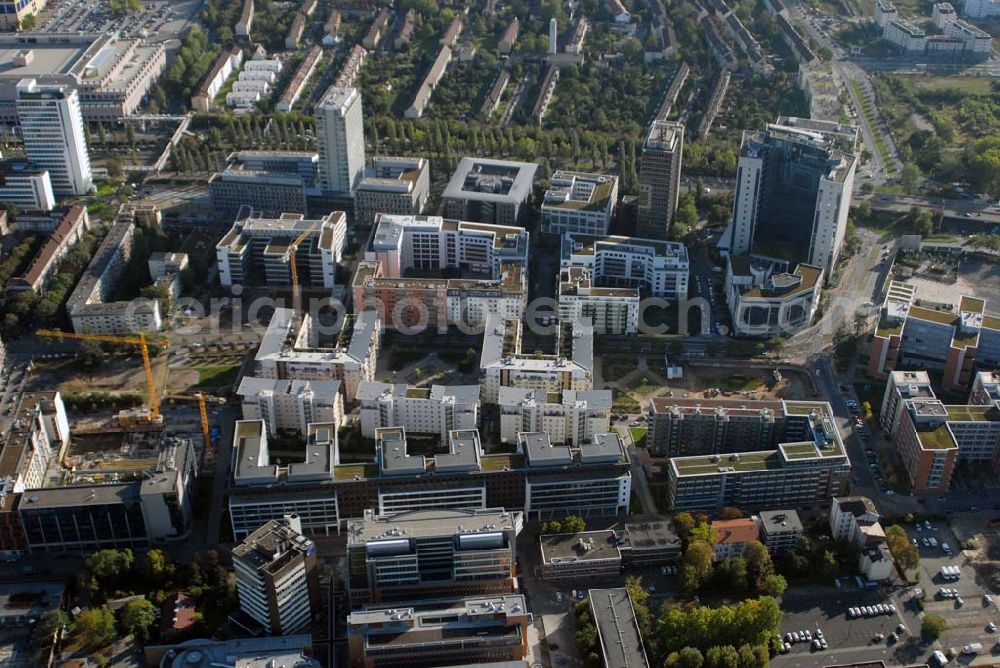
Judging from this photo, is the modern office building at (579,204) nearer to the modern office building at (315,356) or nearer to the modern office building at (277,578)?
the modern office building at (315,356)

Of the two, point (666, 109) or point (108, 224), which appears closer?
point (108, 224)

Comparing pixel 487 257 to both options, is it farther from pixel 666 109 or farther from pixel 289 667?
pixel 289 667

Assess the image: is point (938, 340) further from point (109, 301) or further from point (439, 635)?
point (109, 301)

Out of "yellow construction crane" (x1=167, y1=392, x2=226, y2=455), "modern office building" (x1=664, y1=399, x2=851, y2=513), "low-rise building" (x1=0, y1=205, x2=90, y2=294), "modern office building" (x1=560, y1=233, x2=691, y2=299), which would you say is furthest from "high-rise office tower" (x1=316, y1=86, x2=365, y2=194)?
"modern office building" (x1=664, y1=399, x2=851, y2=513)

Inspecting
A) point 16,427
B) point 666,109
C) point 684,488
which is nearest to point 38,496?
point 16,427

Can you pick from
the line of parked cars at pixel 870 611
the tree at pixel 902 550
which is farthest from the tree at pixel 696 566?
the tree at pixel 902 550

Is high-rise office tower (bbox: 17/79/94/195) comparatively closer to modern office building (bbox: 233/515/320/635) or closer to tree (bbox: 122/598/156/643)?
tree (bbox: 122/598/156/643)

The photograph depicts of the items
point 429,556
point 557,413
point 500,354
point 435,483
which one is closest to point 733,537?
point 557,413
